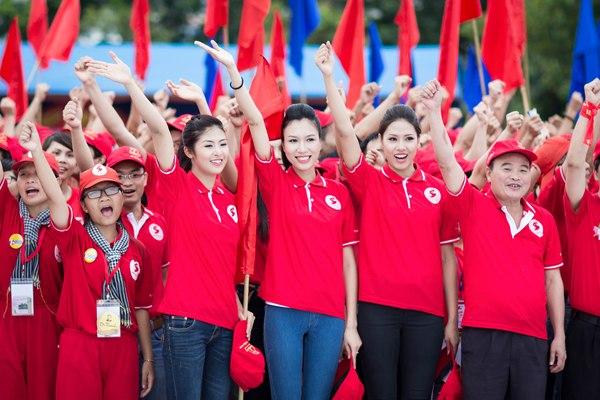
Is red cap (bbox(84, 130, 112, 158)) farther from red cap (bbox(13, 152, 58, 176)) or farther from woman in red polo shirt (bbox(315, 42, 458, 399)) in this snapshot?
woman in red polo shirt (bbox(315, 42, 458, 399))

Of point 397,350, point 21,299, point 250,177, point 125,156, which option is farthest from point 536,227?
point 21,299

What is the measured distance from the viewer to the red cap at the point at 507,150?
20.2 ft

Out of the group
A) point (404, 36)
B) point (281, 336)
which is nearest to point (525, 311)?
point (281, 336)

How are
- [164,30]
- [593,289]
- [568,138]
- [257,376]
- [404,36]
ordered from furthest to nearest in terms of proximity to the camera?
[164,30] < [404,36] < [568,138] < [593,289] < [257,376]

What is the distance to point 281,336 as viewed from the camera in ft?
19.3

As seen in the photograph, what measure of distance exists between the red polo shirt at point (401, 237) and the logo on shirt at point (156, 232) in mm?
1252

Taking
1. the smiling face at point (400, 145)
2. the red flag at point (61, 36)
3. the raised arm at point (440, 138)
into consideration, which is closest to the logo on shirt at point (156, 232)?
the smiling face at point (400, 145)

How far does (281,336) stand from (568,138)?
107 inches

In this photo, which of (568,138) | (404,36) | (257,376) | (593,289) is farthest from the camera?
(404,36)

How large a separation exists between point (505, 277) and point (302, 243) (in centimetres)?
125

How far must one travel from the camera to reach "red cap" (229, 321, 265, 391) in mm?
5770

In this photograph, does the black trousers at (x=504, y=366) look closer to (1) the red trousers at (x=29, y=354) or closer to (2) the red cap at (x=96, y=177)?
(2) the red cap at (x=96, y=177)

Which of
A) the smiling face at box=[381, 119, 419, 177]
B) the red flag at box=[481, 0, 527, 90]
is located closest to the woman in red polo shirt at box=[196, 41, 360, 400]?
the smiling face at box=[381, 119, 419, 177]

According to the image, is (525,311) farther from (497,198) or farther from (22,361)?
(22,361)
